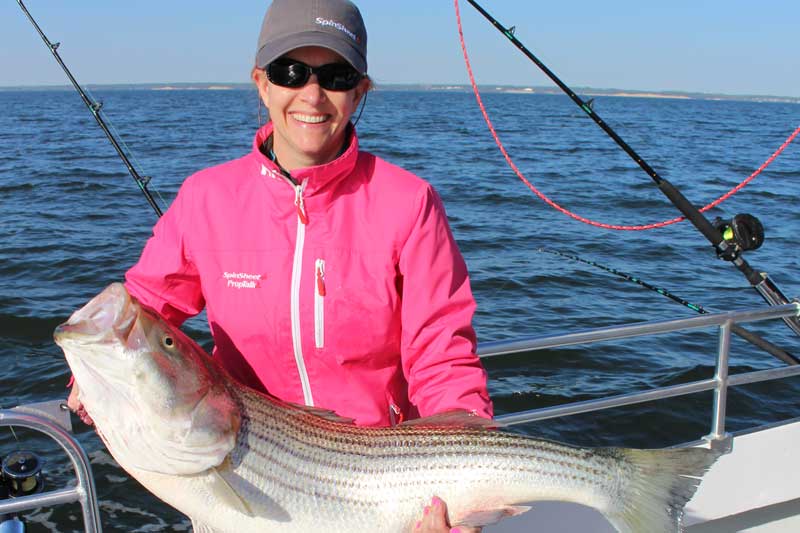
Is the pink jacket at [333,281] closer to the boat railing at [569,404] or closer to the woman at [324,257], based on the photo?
the woman at [324,257]

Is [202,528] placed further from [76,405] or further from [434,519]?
[434,519]

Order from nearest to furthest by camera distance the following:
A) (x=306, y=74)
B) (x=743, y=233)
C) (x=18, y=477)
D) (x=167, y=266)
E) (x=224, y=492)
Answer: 1. (x=224, y=492)
2. (x=306, y=74)
3. (x=167, y=266)
4. (x=18, y=477)
5. (x=743, y=233)

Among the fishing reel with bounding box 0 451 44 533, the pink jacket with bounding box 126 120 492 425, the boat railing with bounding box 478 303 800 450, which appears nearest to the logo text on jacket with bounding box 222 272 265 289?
the pink jacket with bounding box 126 120 492 425

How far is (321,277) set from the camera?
2.48 m

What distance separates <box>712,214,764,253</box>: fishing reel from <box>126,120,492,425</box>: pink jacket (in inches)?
116

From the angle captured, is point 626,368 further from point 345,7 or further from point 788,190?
point 788,190

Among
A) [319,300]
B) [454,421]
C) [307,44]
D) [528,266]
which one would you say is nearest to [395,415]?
[454,421]

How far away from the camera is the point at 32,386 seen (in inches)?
335

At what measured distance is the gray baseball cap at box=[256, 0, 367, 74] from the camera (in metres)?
2.38

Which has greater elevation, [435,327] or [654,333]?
[435,327]

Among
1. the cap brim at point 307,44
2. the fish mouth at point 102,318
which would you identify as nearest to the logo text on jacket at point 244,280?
the fish mouth at point 102,318

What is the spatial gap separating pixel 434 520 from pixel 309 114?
55.2 inches

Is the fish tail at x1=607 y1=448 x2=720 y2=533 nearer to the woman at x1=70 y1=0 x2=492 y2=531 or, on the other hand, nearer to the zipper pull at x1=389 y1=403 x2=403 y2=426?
the woman at x1=70 y1=0 x2=492 y2=531

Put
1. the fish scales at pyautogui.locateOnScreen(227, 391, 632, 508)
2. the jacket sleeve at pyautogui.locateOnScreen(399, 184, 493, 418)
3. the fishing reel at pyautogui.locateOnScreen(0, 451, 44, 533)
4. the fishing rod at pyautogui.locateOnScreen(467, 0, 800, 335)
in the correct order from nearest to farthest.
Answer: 1. the fish scales at pyautogui.locateOnScreen(227, 391, 632, 508)
2. the jacket sleeve at pyautogui.locateOnScreen(399, 184, 493, 418)
3. the fishing reel at pyautogui.locateOnScreen(0, 451, 44, 533)
4. the fishing rod at pyautogui.locateOnScreen(467, 0, 800, 335)
